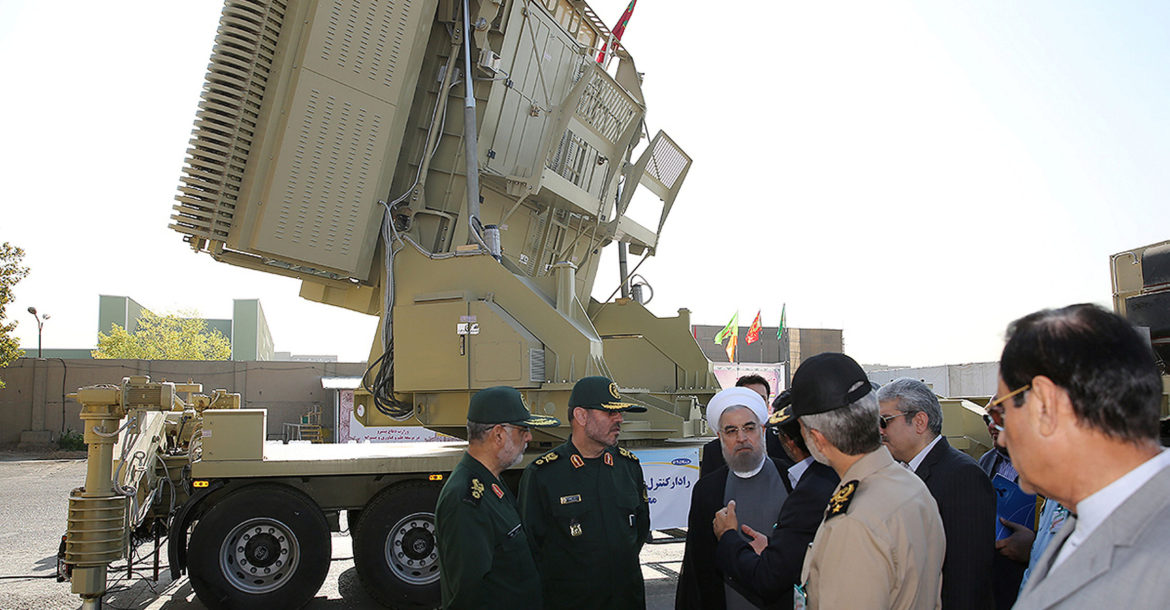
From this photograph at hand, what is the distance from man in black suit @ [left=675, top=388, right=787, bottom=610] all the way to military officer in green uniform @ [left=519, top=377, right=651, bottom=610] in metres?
0.31

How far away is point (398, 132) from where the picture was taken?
23.7ft

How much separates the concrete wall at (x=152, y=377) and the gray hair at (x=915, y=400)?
967 inches

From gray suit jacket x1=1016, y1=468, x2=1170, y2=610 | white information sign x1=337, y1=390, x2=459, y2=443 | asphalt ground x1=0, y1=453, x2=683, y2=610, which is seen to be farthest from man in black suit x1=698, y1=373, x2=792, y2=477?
white information sign x1=337, y1=390, x2=459, y2=443

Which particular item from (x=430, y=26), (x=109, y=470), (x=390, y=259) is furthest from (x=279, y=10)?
(x=109, y=470)

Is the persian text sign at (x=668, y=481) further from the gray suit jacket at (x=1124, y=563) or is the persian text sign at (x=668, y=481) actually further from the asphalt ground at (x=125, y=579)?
the gray suit jacket at (x=1124, y=563)

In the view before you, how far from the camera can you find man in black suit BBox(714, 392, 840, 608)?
2.57m

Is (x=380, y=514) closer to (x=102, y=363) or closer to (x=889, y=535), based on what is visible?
(x=889, y=535)

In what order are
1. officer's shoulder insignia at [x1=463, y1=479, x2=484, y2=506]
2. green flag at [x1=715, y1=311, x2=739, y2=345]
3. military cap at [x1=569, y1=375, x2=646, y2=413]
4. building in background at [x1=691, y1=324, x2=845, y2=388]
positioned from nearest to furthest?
officer's shoulder insignia at [x1=463, y1=479, x2=484, y2=506] → military cap at [x1=569, y1=375, x2=646, y2=413] → green flag at [x1=715, y1=311, x2=739, y2=345] → building in background at [x1=691, y1=324, x2=845, y2=388]

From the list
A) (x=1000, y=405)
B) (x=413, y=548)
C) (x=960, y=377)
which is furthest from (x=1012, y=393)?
(x=960, y=377)

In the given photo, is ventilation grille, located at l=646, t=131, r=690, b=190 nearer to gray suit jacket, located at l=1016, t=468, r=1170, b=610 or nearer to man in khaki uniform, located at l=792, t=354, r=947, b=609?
man in khaki uniform, located at l=792, t=354, r=947, b=609

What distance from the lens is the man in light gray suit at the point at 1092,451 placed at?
127cm

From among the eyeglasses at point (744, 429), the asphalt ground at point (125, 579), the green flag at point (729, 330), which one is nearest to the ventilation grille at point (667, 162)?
the asphalt ground at point (125, 579)

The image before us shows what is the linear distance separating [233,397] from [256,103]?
4.20 metres

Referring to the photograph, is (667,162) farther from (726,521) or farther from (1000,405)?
(1000,405)
